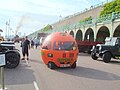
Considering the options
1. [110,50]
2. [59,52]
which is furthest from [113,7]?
[59,52]

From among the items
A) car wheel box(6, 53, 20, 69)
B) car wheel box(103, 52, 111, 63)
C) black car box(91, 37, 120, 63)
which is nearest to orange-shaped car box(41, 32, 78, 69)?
car wheel box(6, 53, 20, 69)

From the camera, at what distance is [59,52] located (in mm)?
13672

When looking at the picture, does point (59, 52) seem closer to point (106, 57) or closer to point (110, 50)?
point (106, 57)

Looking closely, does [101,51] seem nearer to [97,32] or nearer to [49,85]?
[49,85]

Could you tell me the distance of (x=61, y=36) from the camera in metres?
14.6

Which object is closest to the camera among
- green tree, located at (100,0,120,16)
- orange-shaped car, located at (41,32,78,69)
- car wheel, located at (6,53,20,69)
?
orange-shaped car, located at (41,32,78,69)

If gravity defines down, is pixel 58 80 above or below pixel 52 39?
below

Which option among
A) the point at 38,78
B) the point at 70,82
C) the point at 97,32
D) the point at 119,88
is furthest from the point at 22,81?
the point at 97,32

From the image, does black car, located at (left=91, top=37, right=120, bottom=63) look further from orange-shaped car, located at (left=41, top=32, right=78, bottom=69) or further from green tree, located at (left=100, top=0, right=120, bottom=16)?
green tree, located at (left=100, top=0, right=120, bottom=16)

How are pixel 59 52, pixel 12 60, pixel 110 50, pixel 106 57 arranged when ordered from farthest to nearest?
pixel 110 50 → pixel 106 57 → pixel 12 60 → pixel 59 52

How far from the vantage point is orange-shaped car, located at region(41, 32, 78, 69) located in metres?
13.7

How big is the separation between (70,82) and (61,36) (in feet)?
16.4

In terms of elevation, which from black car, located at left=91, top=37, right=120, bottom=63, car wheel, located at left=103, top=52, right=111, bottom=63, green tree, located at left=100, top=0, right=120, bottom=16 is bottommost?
car wheel, located at left=103, top=52, right=111, bottom=63

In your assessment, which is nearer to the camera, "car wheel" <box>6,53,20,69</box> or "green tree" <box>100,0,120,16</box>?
"car wheel" <box>6,53,20,69</box>
